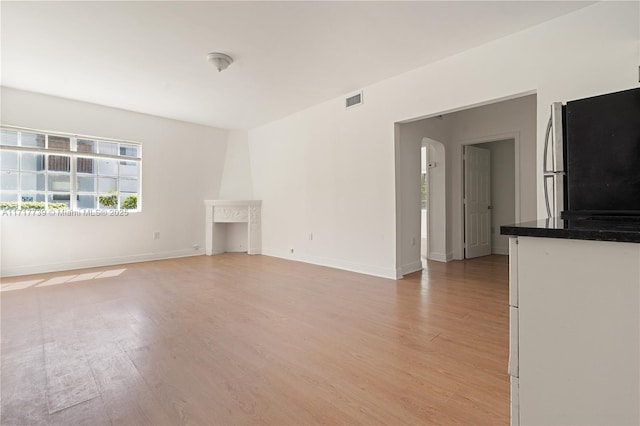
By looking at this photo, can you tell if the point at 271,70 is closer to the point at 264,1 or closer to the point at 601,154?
the point at 264,1

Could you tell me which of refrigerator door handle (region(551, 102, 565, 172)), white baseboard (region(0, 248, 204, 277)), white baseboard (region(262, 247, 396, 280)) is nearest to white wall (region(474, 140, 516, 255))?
white baseboard (region(262, 247, 396, 280))

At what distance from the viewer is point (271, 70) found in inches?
152

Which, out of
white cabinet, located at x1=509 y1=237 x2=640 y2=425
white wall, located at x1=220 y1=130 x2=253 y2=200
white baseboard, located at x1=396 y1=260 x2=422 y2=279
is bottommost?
white baseboard, located at x1=396 y1=260 x2=422 y2=279

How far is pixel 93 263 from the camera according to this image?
5234mm

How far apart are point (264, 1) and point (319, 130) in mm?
2794

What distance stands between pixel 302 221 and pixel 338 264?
3.85 feet

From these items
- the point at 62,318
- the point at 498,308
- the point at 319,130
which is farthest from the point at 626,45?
the point at 62,318

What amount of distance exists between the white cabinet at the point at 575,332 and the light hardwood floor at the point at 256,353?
2.11ft

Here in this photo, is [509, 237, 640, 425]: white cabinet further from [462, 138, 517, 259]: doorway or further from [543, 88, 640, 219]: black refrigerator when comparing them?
[462, 138, 517, 259]: doorway

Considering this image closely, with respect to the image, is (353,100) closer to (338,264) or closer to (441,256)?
(338,264)

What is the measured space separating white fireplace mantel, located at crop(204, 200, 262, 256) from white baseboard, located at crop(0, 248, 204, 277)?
387 millimetres

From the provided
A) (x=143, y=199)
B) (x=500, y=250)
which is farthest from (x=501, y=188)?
(x=143, y=199)

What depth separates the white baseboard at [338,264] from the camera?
14.3 feet

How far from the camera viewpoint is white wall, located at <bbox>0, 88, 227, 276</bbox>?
4.62 m
